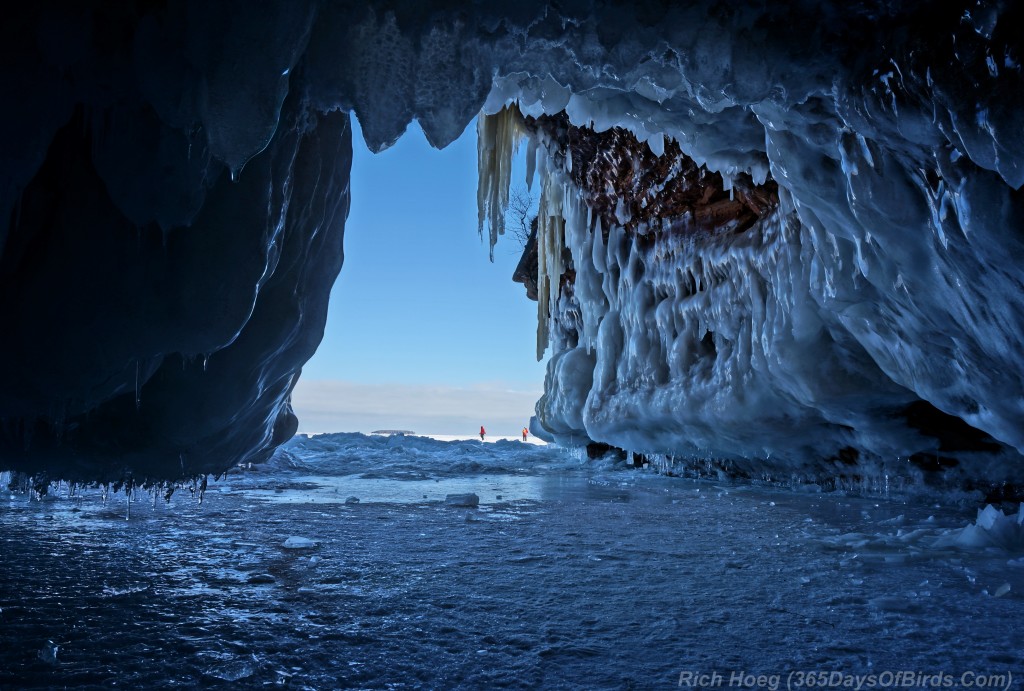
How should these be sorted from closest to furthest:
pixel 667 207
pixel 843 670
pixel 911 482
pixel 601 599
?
pixel 843 670 < pixel 601 599 < pixel 911 482 < pixel 667 207

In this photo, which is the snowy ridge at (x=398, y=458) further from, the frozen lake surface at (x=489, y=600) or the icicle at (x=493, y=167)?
the frozen lake surface at (x=489, y=600)

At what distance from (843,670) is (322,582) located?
1697 mm

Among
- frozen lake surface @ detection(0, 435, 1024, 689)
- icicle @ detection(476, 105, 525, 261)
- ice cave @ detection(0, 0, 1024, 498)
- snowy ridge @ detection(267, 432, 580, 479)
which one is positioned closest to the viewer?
frozen lake surface @ detection(0, 435, 1024, 689)

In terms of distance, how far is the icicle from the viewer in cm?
808

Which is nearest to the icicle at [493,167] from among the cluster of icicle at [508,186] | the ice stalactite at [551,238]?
the cluster of icicle at [508,186]

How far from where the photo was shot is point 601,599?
2088 mm

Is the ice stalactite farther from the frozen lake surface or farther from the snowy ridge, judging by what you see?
the frozen lake surface

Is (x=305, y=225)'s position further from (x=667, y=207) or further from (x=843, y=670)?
(x=667, y=207)

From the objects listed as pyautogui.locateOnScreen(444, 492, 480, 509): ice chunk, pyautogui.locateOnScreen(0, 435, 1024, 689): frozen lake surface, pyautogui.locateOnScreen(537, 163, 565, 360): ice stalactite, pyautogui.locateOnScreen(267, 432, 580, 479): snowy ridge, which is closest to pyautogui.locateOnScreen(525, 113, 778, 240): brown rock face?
pyautogui.locateOnScreen(537, 163, 565, 360): ice stalactite

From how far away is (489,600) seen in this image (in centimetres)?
206

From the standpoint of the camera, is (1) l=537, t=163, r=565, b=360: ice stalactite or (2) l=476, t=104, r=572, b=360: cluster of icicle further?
(1) l=537, t=163, r=565, b=360: ice stalactite

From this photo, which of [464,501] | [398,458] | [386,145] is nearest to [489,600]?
[386,145]

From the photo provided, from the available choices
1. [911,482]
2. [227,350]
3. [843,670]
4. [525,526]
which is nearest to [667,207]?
[911,482]

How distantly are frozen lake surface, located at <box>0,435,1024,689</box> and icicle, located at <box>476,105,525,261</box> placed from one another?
16.1 feet
